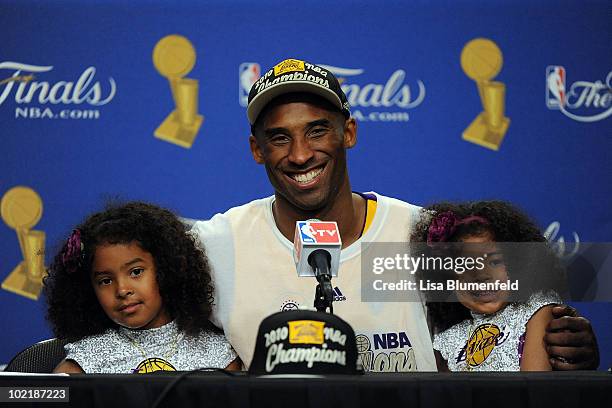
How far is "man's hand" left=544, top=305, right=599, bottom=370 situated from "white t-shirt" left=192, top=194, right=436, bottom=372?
0.36 metres

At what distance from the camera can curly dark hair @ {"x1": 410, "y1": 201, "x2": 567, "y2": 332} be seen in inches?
89.8

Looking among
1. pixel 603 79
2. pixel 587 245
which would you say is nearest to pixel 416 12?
pixel 603 79

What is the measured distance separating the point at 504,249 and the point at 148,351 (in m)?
0.91

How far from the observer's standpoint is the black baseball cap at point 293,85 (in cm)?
245

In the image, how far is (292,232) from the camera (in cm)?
257

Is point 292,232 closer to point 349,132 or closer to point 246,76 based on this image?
point 349,132

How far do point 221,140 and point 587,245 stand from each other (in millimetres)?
1773

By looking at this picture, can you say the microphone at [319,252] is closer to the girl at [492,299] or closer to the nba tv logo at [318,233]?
the nba tv logo at [318,233]

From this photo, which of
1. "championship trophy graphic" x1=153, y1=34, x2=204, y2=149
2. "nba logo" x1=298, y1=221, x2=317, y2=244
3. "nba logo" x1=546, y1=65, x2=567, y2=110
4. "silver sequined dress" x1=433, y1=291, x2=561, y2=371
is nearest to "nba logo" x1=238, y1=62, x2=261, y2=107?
"championship trophy graphic" x1=153, y1=34, x2=204, y2=149

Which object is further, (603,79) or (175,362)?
(603,79)

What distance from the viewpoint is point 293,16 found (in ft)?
12.3

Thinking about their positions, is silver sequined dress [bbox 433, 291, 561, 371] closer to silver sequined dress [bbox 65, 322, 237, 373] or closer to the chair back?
silver sequined dress [bbox 65, 322, 237, 373]

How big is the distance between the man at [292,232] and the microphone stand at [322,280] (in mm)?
734

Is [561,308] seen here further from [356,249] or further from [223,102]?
[223,102]
